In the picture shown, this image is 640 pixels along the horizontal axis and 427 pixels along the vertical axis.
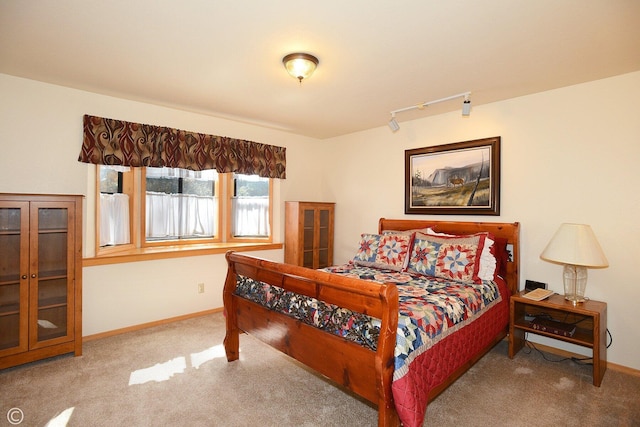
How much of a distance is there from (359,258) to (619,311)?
7.48 feet

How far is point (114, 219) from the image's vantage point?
3592 millimetres

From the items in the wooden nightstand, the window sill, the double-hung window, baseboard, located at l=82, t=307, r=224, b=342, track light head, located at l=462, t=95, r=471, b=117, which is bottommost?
baseboard, located at l=82, t=307, r=224, b=342

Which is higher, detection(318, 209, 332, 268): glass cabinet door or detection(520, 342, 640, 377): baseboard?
detection(318, 209, 332, 268): glass cabinet door

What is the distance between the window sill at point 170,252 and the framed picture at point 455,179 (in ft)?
6.71

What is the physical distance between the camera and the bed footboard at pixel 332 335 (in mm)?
1697

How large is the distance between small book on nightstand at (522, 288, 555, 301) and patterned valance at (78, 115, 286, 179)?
3.24 m

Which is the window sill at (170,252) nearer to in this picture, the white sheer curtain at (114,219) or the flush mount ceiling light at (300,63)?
the white sheer curtain at (114,219)

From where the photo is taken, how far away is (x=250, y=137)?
14.4 feet

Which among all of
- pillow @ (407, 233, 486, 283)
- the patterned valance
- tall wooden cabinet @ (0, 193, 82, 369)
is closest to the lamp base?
pillow @ (407, 233, 486, 283)

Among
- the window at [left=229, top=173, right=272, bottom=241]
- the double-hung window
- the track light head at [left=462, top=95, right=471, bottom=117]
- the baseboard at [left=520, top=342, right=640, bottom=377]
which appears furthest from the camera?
the window at [left=229, top=173, right=272, bottom=241]

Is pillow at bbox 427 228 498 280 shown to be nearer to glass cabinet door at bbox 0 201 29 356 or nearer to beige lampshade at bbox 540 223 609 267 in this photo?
beige lampshade at bbox 540 223 609 267

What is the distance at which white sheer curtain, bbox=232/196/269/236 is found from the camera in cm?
458

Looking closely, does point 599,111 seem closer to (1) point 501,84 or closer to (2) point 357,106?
(1) point 501,84

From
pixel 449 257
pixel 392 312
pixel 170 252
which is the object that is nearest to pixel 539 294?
pixel 449 257
